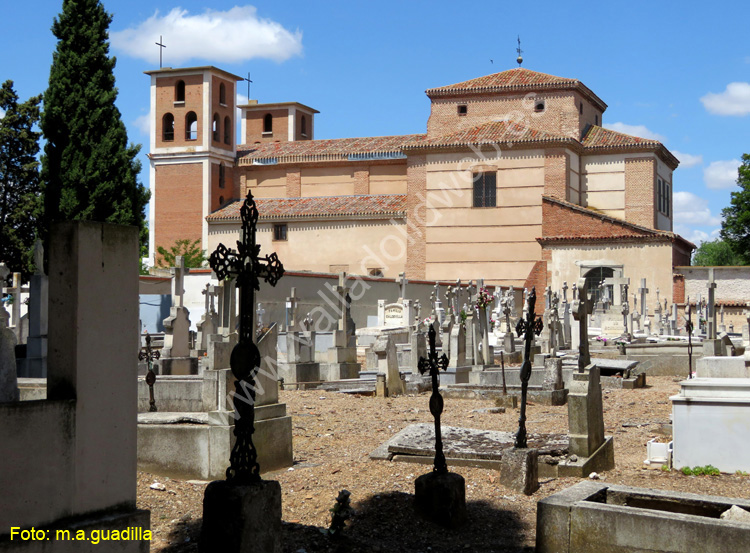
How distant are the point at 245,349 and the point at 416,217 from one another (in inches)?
1435

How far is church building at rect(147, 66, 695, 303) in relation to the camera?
38.2 meters

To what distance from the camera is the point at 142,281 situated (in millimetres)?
33062

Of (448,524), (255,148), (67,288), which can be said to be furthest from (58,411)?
(255,148)

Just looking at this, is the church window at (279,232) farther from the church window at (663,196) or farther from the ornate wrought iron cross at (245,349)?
the ornate wrought iron cross at (245,349)

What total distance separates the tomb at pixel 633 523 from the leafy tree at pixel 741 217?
48.5 m

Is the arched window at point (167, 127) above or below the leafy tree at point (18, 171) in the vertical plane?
above

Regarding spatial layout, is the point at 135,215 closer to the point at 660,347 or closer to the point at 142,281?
the point at 142,281

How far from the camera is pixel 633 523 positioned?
16.8 feet

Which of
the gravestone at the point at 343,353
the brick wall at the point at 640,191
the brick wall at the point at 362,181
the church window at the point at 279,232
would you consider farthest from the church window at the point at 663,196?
the gravestone at the point at 343,353

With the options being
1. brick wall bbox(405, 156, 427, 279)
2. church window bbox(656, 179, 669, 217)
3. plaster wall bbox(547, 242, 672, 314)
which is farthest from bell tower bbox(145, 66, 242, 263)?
church window bbox(656, 179, 669, 217)

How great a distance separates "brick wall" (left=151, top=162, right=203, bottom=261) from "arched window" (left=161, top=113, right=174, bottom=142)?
67.4 inches

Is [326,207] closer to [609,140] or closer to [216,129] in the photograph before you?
[216,129]

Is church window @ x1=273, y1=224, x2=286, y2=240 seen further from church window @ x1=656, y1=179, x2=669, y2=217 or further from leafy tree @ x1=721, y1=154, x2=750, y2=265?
leafy tree @ x1=721, y1=154, x2=750, y2=265

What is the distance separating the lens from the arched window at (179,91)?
46500 millimetres
